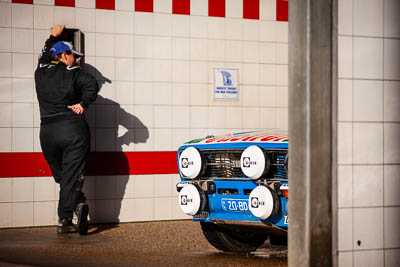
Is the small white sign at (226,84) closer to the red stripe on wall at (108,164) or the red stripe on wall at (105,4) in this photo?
the red stripe on wall at (108,164)

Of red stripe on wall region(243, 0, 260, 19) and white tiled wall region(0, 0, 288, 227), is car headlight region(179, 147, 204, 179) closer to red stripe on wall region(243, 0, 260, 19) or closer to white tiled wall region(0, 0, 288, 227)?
white tiled wall region(0, 0, 288, 227)

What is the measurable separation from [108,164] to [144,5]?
210 centimetres

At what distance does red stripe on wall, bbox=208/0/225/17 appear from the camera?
8398 millimetres

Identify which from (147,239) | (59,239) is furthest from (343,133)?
(59,239)

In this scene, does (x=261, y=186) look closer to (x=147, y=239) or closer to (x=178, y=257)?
(x=178, y=257)

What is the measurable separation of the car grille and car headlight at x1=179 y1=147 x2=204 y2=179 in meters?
0.09

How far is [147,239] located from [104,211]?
4.58 feet

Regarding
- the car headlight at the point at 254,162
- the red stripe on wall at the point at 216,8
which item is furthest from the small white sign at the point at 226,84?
the car headlight at the point at 254,162

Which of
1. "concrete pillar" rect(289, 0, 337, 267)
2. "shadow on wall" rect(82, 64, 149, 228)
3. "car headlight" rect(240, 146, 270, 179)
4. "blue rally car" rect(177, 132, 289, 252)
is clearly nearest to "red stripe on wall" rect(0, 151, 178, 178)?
"shadow on wall" rect(82, 64, 149, 228)

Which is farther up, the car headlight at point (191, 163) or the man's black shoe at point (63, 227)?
the car headlight at point (191, 163)

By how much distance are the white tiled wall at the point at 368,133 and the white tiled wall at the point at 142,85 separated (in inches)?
169

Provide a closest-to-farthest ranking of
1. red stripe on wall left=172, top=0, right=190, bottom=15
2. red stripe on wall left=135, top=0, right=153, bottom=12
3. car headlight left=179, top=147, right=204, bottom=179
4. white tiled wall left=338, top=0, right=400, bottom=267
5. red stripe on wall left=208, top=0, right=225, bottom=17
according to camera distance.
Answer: white tiled wall left=338, top=0, right=400, bottom=267, car headlight left=179, top=147, right=204, bottom=179, red stripe on wall left=135, top=0, right=153, bottom=12, red stripe on wall left=172, top=0, right=190, bottom=15, red stripe on wall left=208, top=0, right=225, bottom=17

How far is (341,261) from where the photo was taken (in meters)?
4.08

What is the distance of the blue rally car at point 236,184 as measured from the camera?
4.91 metres
